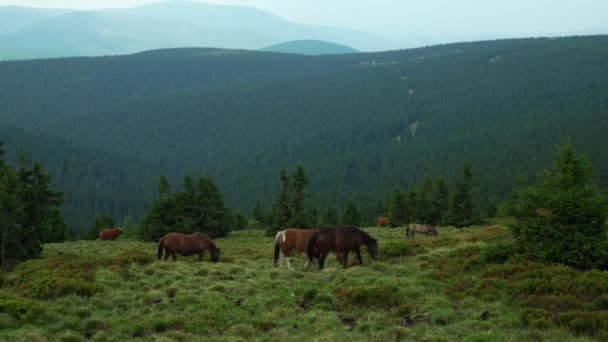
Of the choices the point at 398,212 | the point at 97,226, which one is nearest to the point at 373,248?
the point at 398,212

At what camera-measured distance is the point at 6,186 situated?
91.2 ft

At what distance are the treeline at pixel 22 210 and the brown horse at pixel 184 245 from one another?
9.08 metres

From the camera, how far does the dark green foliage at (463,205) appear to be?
5766 cm

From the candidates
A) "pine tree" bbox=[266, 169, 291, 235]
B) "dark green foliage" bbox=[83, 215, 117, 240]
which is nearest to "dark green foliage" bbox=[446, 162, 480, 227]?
"pine tree" bbox=[266, 169, 291, 235]

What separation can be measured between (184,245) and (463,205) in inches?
1632

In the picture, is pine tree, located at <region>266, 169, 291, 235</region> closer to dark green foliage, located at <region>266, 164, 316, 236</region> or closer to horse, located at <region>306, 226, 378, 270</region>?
dark green foliage, located at <region>266, 164, 316, 236</region>

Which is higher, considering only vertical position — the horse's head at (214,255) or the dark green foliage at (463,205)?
the horse's head at (214,255)

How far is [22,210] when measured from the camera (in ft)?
93.0

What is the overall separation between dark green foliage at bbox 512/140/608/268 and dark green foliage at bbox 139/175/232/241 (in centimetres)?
3805

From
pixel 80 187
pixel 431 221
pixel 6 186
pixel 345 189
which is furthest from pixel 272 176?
pixel 6 186

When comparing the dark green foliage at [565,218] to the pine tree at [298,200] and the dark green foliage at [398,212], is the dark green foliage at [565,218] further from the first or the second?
the dark green foliage at [398,212]

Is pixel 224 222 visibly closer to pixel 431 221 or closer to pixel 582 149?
pixel 431 221

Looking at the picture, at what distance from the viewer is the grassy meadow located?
1217cm

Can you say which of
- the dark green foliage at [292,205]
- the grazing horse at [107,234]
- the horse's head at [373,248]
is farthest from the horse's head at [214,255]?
the grazing horse at [107,234]
